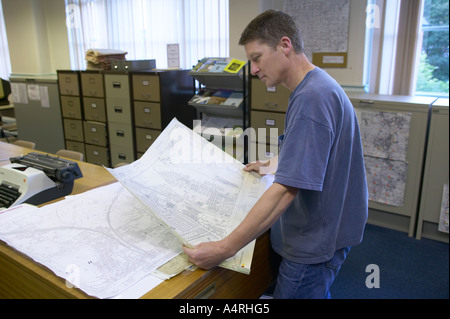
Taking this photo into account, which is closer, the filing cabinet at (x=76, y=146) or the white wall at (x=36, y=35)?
the filing cabinet at (x=76, y=146)

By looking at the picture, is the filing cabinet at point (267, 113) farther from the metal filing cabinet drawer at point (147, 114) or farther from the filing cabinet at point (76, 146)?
the filing cabinet at point (76, 146)

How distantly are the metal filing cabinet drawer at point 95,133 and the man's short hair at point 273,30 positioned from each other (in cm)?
325

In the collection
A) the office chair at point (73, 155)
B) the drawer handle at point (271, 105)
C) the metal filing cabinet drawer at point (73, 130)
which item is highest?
the drawer handle at point (271, 105)

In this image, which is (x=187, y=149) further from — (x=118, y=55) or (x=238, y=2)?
(x=118, y=55)

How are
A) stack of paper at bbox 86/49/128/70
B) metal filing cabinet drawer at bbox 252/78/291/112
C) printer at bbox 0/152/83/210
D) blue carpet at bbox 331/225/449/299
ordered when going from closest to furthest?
printer at bbox 0/152/83/210 < blue carpet at bbox 331/225/449/299 < metal filing cabinet drawer at bbox 252/78/291/112 < stack of paper at bbox 86/49/128/70

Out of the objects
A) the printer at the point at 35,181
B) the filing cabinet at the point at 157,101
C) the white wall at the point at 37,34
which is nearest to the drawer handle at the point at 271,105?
the filing cabinet at the point at 157,101

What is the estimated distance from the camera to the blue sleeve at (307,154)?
0.86 meters

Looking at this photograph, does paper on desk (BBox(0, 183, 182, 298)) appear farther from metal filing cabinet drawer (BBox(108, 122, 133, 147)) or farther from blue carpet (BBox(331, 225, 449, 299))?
metal filing cabinet drawer (BBox(108, 122, 133, 147))

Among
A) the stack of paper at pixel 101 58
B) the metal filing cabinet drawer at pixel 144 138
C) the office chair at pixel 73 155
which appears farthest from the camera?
the stack of paper at pixel 101 58

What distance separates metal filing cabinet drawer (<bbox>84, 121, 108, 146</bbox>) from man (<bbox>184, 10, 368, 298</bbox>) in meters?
3.23

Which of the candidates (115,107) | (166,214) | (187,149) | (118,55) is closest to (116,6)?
(118,55)

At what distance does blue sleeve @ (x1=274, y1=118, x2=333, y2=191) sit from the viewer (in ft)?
2.83

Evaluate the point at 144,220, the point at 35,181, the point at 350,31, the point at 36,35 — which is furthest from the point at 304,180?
the point at 36,35
